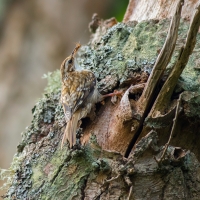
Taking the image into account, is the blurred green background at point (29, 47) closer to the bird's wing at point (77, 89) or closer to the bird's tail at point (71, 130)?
the bird's wing at point (77, 89)

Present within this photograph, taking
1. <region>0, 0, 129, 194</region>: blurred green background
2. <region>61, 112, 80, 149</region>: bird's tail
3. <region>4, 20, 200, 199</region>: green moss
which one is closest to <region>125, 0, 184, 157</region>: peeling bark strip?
<region>4, 20, 200, 199</region>: green moss

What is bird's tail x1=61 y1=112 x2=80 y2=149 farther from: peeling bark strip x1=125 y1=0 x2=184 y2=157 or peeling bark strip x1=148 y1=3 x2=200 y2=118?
peeling bark strip x1=148 y1=3 x2=200 y2=118

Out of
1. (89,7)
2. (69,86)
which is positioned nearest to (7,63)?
(89,7)

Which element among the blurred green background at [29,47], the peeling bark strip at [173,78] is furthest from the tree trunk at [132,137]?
the blurred green background at [29,47]

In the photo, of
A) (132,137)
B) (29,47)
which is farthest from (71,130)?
(29,47)

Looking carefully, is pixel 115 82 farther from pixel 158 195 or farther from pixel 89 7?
pixel 89 7

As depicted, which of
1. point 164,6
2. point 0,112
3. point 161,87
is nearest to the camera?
point 161,87
